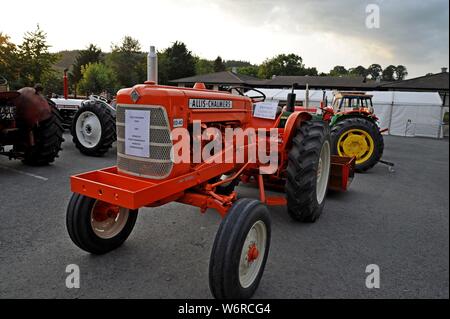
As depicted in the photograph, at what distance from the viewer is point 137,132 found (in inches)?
99.3

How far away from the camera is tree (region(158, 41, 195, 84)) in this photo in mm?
41844

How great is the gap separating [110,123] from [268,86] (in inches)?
989

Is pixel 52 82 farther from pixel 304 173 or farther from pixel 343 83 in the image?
pixel 304 173

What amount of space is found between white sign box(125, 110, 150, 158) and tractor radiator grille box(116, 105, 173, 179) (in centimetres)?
3

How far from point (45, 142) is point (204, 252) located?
437cm

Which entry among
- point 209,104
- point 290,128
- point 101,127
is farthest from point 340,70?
point 209,104

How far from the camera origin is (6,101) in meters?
5.72

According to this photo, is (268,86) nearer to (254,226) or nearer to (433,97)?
(433,97)

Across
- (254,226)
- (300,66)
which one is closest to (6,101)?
(254,226)

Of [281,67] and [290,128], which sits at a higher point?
[281,67]

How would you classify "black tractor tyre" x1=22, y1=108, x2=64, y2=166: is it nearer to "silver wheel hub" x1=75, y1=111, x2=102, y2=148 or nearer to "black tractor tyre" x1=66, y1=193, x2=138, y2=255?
"silver wheel hub" x1=75, y1=111, x2=102, y2=148

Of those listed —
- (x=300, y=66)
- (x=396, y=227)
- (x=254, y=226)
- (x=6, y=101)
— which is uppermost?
(x=300, y=66)

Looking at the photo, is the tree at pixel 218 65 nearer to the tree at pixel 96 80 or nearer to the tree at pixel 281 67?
the tree at pixel 281 67

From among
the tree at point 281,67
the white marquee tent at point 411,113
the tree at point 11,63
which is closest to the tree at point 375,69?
the white marquee tent at point 411,113
